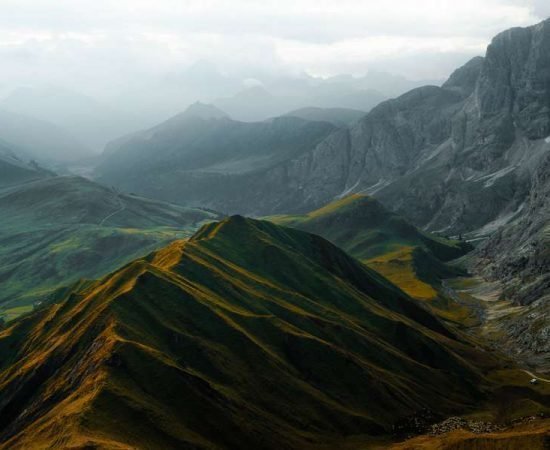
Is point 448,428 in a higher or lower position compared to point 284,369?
lower

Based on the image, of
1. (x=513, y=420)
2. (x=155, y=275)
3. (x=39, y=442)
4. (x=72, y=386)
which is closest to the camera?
(x=39, y=442)

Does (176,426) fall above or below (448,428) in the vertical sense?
above

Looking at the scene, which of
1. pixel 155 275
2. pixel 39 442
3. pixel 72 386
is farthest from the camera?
pixel 155 275

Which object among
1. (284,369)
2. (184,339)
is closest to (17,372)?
(184,339)

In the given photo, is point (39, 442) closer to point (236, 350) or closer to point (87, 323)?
point (87, 323)

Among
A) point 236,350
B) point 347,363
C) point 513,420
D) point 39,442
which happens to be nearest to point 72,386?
point 39,442

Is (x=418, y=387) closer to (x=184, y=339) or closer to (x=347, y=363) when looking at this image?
(x=347, y=363)

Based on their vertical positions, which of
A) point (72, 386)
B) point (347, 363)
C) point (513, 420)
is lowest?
point (513, 420)

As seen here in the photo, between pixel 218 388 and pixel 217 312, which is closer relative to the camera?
pixel 218 388

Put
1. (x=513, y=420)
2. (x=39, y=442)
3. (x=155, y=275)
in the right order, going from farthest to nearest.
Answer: (x=155, y=275) < (x=513, y=420) < (x=39, y=442)
